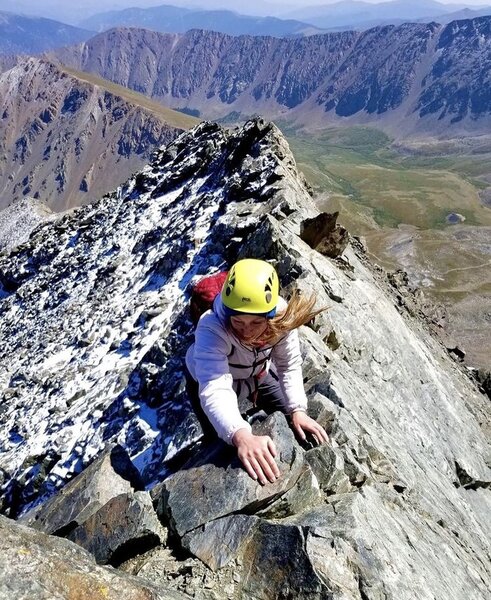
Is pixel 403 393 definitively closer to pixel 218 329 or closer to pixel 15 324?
pixel 218 329

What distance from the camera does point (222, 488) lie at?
8.23 m

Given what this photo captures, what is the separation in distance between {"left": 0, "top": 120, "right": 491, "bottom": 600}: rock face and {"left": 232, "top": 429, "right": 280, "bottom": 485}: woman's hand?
0.31 m

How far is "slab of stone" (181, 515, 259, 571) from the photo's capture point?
761cm

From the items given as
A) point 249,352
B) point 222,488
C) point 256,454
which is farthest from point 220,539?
point 249,352

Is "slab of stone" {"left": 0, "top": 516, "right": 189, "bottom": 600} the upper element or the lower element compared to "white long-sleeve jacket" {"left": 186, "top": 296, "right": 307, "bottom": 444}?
lower

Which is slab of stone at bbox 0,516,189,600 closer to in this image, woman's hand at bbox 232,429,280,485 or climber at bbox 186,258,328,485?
woman's hand at bbox 232,429,280,485

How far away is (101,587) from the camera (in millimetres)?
6223

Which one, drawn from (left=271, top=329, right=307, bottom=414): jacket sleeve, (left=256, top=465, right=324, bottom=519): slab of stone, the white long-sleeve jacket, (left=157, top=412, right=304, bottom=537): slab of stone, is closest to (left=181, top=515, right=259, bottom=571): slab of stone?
(left=157, top=412, right=304, bottom=537): slab of stone

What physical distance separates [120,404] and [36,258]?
33128 millimetres

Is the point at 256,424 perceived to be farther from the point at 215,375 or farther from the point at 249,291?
the point at 249,291

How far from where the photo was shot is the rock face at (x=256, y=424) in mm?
7684

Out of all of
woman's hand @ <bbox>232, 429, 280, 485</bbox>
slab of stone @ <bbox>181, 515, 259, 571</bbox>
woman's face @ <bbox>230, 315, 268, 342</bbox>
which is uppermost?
woman's face @ <bbox>230, 315, 268, 342</bbox>

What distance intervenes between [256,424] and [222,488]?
1403 millimetres

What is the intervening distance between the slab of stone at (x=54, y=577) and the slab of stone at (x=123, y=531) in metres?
1.53
